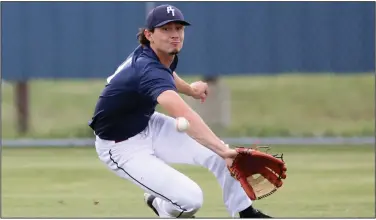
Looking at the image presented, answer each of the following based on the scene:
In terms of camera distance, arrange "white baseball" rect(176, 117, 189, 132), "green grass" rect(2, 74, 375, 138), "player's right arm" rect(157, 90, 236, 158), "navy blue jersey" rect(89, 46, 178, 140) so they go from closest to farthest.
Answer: "white baseball" rect(176, 117, 189, 132), "player's right arm" rect(157, 90, 236, 158), "navy blue jersey" rect(89, 46, 178, 140), "green grass" rect(2, 74, 375, 138)

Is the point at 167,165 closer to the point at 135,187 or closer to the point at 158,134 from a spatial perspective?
the point at 158,134

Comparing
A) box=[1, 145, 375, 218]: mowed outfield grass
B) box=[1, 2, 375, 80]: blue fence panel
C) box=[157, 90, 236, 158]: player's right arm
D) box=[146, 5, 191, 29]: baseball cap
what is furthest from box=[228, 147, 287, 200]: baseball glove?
box=[1, 2, 375, 80]: blue fence panel

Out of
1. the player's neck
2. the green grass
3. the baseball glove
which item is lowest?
the green grass

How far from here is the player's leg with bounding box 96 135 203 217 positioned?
6.66 m

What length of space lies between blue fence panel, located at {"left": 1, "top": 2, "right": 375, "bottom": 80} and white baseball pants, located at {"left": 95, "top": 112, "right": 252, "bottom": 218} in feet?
35.0

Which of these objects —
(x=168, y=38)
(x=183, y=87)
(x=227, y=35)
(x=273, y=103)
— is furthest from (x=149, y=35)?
(x=273, y=103)

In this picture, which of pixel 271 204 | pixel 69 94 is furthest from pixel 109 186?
pixel 69 94

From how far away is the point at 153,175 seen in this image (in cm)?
674

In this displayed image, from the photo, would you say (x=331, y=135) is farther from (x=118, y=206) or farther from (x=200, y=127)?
(x=200, y=127)

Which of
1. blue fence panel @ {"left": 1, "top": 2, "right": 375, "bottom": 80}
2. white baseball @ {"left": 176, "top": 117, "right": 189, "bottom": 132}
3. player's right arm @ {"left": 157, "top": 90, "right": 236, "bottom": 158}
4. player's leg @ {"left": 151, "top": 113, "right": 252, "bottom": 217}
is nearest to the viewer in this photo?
white baseball @ {"left": 176, "top": 117, "right": 189, "bottom": 132}

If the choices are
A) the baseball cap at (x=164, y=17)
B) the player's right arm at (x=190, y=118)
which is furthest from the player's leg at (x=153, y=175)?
the baseball cap at (x=164, y=17)

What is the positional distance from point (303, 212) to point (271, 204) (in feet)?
2.38

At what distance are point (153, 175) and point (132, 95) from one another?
2.01 ft

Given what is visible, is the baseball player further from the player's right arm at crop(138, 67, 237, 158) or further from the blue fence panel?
the blue fence panel
